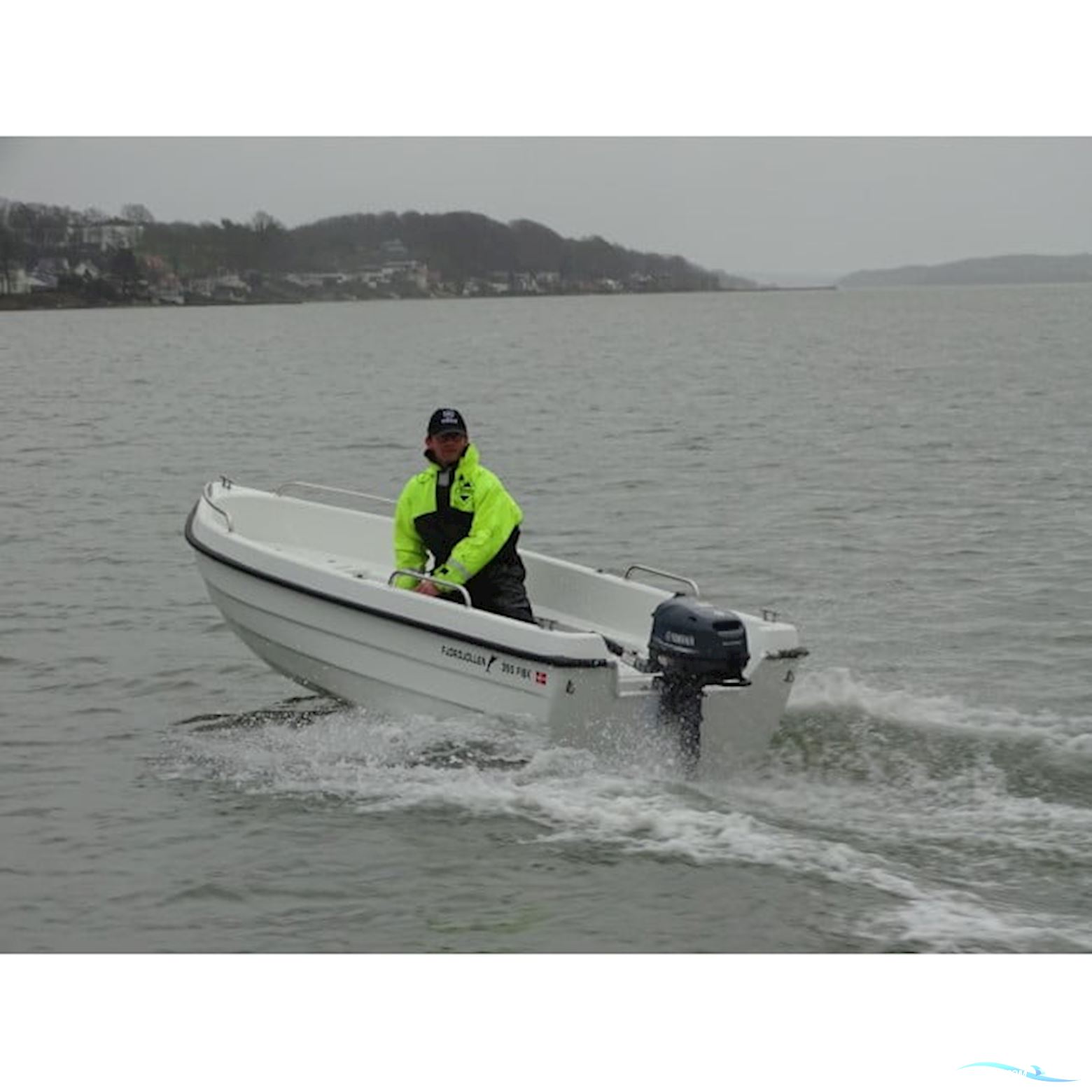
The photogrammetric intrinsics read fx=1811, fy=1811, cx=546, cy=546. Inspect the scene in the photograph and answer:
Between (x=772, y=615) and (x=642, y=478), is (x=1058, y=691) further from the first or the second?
(x=642, y=478)

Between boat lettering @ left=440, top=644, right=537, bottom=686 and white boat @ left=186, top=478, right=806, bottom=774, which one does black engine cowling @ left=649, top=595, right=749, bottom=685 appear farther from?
boat lettering @ left=440, top=644, right=537, bottom=686

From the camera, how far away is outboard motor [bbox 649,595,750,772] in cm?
877

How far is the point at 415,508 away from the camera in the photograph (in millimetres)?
9766

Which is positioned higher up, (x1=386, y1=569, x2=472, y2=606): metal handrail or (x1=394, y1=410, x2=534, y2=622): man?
(x1=394, y1=410, x2=534, y2=622): man

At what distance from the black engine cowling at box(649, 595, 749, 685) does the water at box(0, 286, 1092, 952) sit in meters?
0.52

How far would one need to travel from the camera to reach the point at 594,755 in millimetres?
8984

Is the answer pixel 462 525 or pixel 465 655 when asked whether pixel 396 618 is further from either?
pixel 462 525

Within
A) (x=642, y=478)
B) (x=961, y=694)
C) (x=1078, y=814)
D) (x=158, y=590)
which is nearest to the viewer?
(x=1078, y=814)

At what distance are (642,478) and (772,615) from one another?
14.0 m

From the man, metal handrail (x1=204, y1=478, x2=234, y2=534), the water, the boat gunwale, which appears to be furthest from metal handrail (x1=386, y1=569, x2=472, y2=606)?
metal handrail (x1=204, y1=478, x2=234, y2=534)

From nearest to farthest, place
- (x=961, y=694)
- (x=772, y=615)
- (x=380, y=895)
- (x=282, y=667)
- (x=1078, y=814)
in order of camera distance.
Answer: (x=380, y=895) → (x=1078, y=814) → (x=772, y=615) → (x=282, y=667) → (x=961, y=694)

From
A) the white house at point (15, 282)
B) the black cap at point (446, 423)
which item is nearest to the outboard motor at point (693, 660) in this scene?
the black cap at point (446, 423)

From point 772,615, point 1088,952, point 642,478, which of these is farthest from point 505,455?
point 1088,952

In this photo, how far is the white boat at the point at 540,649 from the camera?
29.0ft
